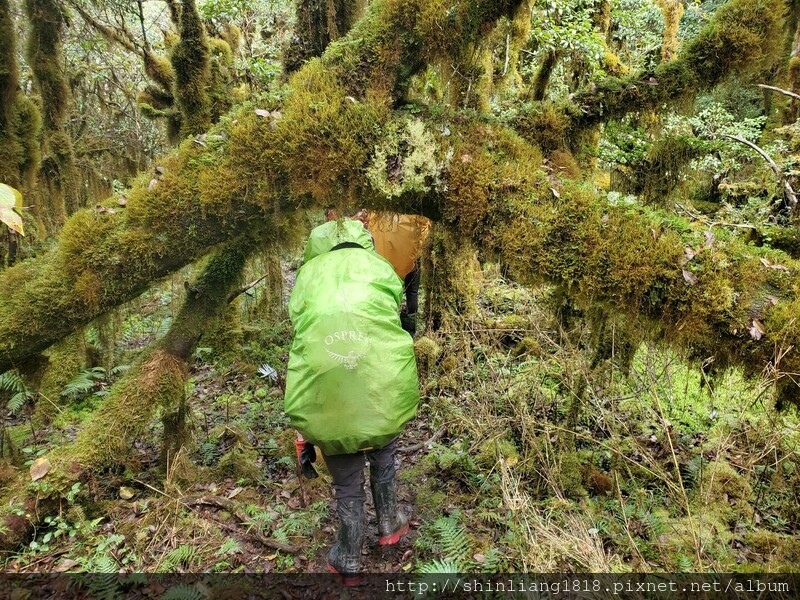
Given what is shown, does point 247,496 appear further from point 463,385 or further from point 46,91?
point 46,91

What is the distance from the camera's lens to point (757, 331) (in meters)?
2.54

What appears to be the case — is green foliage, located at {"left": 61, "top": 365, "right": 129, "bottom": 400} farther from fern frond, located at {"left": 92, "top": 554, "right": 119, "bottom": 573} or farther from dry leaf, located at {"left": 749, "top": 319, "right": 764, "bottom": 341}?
dry leaf, located at {"left": 749, "top": 319, "right": 764, "bottom": 341}

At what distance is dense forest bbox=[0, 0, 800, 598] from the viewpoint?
118 inches

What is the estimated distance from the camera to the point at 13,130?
521 centimetres

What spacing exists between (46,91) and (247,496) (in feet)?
19.7

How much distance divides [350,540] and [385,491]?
17.4 inches

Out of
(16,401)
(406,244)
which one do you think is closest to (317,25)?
(406,244)

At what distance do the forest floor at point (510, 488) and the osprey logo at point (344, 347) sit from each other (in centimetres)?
134

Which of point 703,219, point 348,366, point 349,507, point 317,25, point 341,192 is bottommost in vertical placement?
point 349,507

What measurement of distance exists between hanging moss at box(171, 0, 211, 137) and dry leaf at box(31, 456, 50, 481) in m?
3.78

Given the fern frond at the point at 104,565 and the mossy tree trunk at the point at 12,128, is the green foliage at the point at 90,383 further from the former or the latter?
the fern frond at the point at 104,565

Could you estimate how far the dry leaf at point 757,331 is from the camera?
254cm

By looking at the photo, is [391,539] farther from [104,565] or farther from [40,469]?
[40,469]

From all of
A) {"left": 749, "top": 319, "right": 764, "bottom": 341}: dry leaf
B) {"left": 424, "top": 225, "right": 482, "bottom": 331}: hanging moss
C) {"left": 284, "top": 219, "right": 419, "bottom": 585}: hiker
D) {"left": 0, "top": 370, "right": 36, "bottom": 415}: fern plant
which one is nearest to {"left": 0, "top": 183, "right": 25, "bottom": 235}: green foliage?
{"left": 284, "top": 219, "right": 419, "bottom": 585}: hiker
